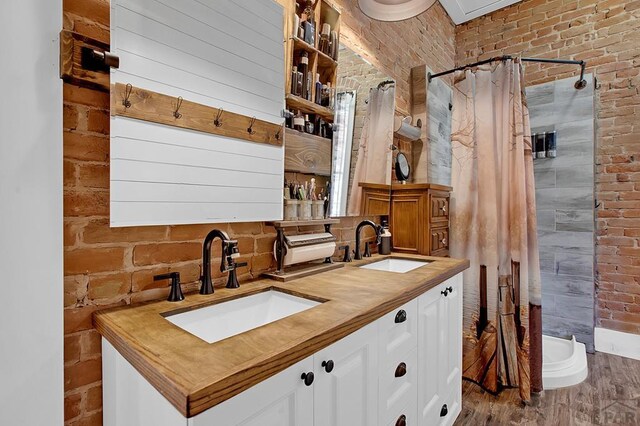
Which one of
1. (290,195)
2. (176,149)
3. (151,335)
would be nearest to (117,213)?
(176,149)

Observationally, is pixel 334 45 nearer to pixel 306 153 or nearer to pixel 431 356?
pixel 306 153

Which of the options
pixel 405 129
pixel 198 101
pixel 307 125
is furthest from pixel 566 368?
pixel 198 101

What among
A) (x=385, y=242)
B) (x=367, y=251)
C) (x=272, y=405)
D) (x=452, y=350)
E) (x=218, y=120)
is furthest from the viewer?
(x=385, y=242)

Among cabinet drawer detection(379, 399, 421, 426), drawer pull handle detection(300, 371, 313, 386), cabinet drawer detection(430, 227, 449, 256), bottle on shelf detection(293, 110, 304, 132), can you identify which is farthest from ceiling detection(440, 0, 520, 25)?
drawer pull handle detection(300, 371, 313, 386)

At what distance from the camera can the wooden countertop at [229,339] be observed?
1.95 feet

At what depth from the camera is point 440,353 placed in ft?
5.18

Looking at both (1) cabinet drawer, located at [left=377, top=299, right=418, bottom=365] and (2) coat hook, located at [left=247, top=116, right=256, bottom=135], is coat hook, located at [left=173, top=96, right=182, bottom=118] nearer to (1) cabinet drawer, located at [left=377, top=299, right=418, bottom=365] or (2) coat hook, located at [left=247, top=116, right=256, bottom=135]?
(2) coat hook, located at [left=247, top=116, right=256, bottom=135]

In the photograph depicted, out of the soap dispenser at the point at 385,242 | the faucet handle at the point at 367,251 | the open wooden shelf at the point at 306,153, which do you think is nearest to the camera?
the open wooden shelf at the point at 306,153

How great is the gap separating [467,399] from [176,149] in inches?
90.0

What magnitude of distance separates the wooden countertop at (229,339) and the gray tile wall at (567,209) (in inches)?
96.1

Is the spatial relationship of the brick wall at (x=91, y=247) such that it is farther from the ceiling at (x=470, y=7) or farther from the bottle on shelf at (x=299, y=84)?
the ceiling at (x=470, y=7)

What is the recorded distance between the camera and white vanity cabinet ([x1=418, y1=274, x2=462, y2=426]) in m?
1.41

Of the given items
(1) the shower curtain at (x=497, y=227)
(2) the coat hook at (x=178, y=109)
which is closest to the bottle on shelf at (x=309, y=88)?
(2) the coat hook at (x=178, y=109)
